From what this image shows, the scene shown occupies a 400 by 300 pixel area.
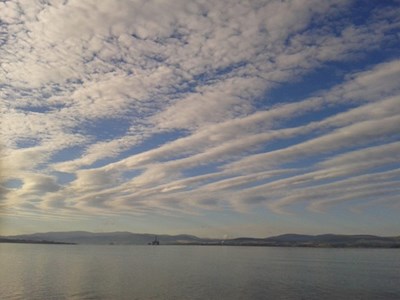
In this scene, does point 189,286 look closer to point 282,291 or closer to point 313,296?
point 282,291

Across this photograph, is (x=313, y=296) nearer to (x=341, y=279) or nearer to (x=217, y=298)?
(x=217, y=298)

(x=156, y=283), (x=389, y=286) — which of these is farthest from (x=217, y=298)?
(x=389, y=286)

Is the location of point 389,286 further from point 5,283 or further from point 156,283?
point 5,283

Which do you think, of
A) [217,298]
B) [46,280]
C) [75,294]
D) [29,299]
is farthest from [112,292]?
[46,280]

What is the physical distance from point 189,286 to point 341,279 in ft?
142

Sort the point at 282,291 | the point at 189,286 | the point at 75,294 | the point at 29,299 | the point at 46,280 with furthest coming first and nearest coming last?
the point at 46,280, the point at 189,286, the point at 282,291, the point at 75,294, the point at 29,299

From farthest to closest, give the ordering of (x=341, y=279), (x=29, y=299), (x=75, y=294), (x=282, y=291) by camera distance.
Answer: (x=341, y=279), (x=282, y=291), (x=75, y=294), (x=29, y=299)

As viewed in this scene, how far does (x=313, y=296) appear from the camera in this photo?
7781 centimetres

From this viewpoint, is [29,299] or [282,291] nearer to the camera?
[29,299]

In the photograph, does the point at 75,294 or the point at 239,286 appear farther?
the point at 239,286

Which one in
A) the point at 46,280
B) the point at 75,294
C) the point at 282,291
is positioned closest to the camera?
the point at 75,294

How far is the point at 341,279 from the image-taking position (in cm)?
10769

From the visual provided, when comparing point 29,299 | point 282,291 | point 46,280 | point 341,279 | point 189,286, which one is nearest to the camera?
point 29,299

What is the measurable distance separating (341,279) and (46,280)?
72.7 m
